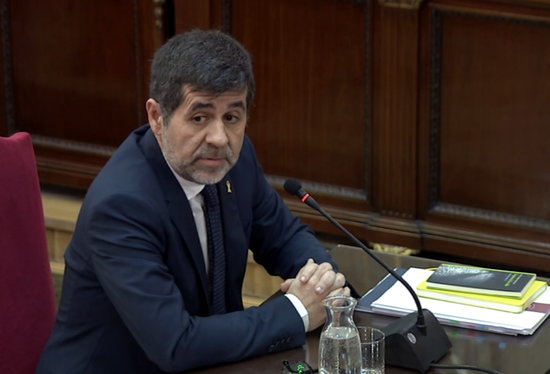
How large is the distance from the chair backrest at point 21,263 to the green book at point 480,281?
0.80 m

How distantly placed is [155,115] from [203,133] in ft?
0.39

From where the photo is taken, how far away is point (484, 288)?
2.36m

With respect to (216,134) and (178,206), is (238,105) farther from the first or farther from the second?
(178,206)

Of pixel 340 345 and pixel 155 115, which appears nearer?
pixel 340 345

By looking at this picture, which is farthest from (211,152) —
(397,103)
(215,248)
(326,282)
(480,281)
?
(397,103)

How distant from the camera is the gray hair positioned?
7.35ft

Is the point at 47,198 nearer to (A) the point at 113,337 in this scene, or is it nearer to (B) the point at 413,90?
(B) the point at 413,90

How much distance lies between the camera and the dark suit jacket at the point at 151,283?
2195mm

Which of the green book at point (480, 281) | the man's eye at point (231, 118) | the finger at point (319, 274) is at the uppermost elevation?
the man's eye at point (231, 118)

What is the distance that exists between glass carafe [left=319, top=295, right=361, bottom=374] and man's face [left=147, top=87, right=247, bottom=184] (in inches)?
15.8

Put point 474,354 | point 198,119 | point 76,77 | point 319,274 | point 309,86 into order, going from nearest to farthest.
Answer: point 474,354, point 198,119, point 319,274, point 309,86, point 76,77

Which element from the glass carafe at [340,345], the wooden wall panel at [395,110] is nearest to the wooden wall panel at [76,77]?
the wooden wall panel at [395,110]

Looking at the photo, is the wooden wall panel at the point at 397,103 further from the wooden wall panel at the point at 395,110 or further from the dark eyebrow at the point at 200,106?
the dark eyebrow at the point at 200,106

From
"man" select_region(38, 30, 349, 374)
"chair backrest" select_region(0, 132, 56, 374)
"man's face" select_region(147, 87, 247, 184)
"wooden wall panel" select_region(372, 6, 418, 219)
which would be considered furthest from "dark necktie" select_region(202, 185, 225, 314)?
"wooden wall panel" select_region(372, 6, 418, 219)
